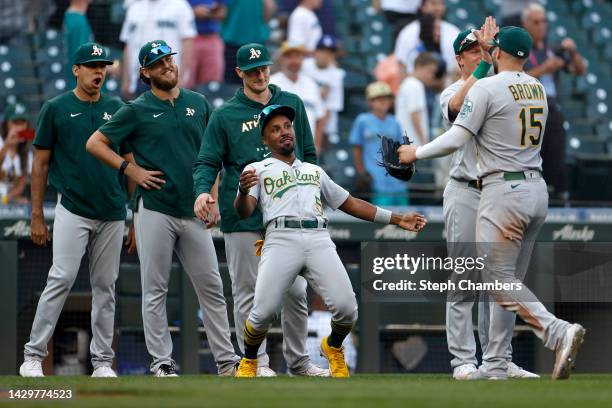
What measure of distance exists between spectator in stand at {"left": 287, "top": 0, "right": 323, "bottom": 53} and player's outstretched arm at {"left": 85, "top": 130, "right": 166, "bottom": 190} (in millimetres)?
6274

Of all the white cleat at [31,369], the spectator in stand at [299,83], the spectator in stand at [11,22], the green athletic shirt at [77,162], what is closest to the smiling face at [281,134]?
the green athletic shirt at [77,162]

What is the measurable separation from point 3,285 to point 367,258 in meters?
3.02

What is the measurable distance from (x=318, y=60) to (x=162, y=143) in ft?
19.8

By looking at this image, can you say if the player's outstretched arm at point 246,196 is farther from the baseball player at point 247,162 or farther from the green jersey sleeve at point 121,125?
the green jersey sleeve at point 121,125

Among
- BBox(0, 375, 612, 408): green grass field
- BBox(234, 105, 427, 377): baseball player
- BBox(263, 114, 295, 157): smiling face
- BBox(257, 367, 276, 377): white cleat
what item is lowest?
BBox(257, 367, 276, 377): white cleat

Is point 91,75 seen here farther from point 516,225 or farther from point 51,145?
point 516,225

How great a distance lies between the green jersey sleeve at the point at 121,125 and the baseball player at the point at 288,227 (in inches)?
39.4

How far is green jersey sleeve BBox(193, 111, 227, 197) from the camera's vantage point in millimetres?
7723

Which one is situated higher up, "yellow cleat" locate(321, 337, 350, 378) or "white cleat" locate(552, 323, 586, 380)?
"white cleat" locate(552, 323, 586, 380)

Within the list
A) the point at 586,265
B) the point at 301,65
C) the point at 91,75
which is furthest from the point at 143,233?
the point at 301,65

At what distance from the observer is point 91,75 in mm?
8367

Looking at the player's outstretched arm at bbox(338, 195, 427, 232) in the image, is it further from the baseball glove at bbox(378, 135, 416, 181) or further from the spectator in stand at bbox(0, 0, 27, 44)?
the spectator in stand at bbox(0, 0, 27, 44)

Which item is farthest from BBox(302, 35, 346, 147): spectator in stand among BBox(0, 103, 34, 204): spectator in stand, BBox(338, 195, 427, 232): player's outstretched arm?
BBox(338, 195, 427, 232): player's outstretched arm

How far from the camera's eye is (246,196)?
23.9 feet
